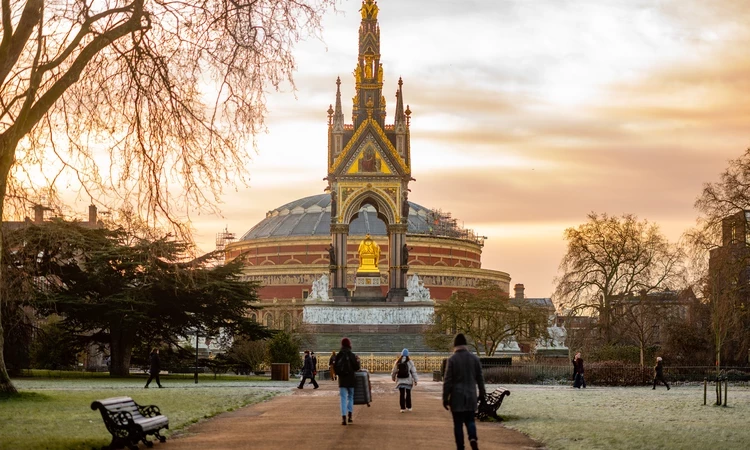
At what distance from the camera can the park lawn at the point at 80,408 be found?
20.2m

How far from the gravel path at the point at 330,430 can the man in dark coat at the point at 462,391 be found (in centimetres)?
187

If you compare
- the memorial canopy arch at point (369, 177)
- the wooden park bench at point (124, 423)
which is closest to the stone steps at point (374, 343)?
the memorial canopy arch at point (369, 177)

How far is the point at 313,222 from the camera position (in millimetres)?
130250

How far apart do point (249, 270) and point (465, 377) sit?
106 meters

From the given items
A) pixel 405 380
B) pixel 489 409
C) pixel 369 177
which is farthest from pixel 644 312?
pixel 489 409

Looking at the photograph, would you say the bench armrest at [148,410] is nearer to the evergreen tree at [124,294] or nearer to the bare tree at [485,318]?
the evergreen tree at [124,294]

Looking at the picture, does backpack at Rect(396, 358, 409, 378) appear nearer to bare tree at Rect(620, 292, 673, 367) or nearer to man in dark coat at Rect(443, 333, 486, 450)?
man in dark coat at Rect(443, 333, 486, 450)

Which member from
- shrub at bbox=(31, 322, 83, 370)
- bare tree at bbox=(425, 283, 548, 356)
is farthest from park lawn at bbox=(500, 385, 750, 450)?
bare tree at bbox=(425, 283, 548, 356)

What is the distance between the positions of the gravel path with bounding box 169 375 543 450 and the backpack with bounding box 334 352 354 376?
3.54 feet

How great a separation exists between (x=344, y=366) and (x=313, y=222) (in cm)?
10585

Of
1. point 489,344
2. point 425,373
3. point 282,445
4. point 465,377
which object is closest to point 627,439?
point 465,377

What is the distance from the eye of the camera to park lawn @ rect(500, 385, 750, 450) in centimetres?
2072

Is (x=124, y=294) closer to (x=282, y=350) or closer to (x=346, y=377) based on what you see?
(x=282, y=350)

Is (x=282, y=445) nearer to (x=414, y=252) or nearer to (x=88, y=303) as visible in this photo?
(x=88, y=303)
